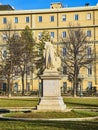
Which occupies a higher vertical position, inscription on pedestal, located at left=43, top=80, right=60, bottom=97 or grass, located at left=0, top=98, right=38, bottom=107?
inscription on pedestal, located at left=43, top=80, right=60, bottom=97

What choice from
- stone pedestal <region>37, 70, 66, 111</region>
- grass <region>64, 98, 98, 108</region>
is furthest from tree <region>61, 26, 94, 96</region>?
stone pedestal <region>37, 70, 66, 111</region>

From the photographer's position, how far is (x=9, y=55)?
235ft

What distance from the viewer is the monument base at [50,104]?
884 inches

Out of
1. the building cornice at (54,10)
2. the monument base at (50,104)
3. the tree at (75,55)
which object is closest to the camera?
the monument base at (50,104)

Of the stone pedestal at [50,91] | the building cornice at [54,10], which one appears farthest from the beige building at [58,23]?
the stone pedestal at [50,91]

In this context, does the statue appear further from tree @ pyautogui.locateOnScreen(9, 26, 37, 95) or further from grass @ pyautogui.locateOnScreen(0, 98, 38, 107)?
tree @ pyautogui.locateOnScreen(9, 26, 37, 95)

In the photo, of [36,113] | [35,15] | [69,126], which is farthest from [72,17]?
A: [69,126]

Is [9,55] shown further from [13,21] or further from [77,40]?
[13,21]

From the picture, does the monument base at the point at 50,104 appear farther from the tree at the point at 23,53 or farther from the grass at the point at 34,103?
the tree at the point at 23,53

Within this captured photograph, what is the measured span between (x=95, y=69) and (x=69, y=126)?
68.8 meters

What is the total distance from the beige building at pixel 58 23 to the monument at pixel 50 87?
193 ft

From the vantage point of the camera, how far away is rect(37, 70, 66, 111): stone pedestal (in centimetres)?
2264

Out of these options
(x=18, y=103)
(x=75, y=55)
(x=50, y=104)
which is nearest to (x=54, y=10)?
(x=75, y=55)

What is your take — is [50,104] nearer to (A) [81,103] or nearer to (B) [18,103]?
(B) [18,103]
